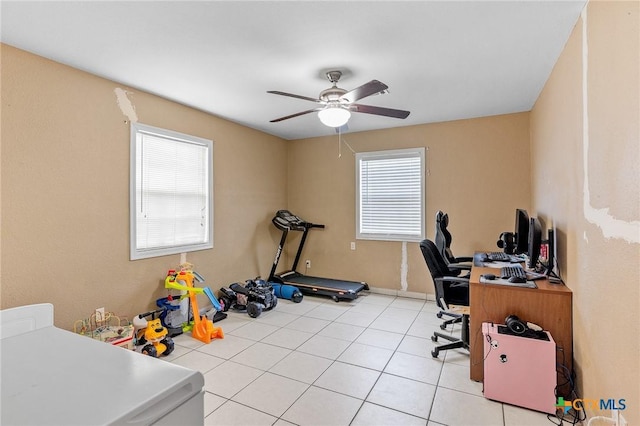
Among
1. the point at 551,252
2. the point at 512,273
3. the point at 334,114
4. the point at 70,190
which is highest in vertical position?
the point at 334,114

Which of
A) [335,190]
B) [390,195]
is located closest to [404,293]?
[390,195]

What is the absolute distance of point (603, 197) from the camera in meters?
1.68

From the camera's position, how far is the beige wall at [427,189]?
4.15m

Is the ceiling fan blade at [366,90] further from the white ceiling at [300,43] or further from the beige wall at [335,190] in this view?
the beige wall at [335,190]

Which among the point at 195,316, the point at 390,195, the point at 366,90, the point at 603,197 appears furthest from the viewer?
the point at 390,195

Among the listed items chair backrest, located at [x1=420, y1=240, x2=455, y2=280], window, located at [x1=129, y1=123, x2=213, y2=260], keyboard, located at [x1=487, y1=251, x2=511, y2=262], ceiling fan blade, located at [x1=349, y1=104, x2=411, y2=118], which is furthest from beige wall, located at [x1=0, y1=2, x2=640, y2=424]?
ceiling fan blade, located at [x1=349, y1=104, x2=411, y2=118]

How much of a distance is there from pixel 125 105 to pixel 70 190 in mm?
1026

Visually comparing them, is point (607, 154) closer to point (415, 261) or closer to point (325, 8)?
A: point (325, 8)

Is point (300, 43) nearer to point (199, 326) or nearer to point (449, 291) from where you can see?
point (449, 291)

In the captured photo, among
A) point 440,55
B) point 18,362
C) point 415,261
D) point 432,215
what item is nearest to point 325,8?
point 440,55

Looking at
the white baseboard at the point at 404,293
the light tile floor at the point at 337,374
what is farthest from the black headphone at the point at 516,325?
the white baseboard at the point at 404,293

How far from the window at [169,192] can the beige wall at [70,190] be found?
0.10m

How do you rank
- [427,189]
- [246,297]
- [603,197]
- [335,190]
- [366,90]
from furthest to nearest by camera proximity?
[335,190], [427,189], [246,297], [366,90], [603,197]

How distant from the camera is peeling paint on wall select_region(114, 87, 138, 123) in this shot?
3116mm
